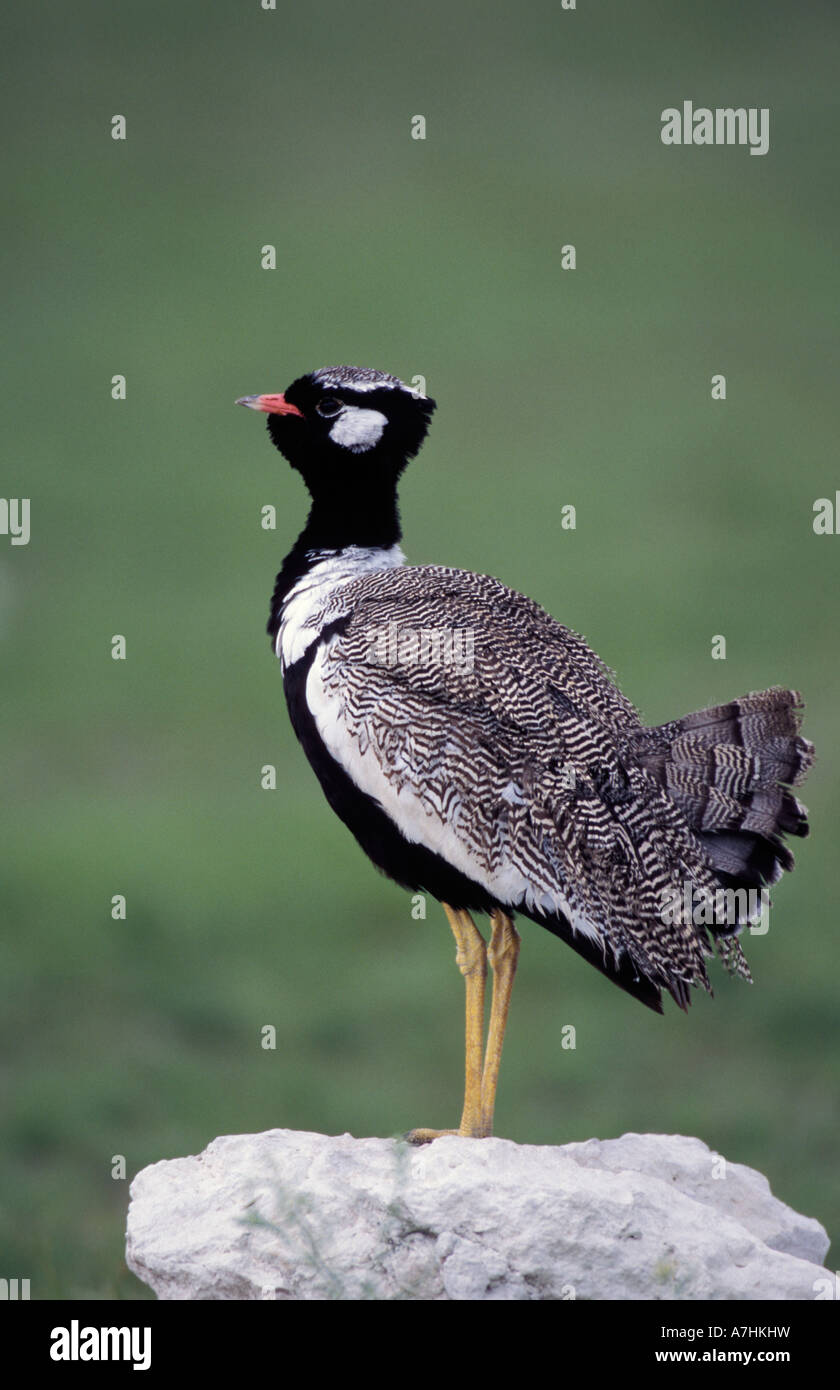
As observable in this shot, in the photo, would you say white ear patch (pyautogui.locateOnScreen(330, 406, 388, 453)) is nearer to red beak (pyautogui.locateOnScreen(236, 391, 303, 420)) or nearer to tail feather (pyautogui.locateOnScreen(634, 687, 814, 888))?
red beak (pyautogui.locateOnScreen(236, 391, 303, 420))

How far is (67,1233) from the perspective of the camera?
519 inches

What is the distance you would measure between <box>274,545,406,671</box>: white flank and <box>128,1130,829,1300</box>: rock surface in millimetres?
2124

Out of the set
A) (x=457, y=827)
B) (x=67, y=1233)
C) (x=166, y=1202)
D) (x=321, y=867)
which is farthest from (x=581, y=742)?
(x=321, y=867)

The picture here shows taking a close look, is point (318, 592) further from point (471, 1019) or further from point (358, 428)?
point (471, 1019)

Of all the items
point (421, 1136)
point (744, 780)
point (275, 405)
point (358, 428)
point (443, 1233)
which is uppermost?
point (275, 405)

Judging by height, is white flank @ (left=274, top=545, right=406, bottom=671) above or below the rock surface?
above

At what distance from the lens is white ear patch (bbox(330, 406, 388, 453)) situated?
8.52 m

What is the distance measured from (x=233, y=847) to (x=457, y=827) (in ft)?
38.3

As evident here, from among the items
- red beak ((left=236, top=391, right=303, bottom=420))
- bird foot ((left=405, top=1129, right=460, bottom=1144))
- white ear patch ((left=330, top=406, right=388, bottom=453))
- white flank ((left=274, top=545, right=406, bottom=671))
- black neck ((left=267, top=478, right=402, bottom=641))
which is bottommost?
bird foot ((left=405, top=1129, right=460, bottom=1144))

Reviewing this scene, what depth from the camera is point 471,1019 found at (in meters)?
8.38

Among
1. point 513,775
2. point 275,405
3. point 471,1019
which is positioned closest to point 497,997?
point 471,1019

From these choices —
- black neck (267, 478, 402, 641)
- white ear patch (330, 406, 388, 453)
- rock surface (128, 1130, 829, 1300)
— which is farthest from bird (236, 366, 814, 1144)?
rock surface (128, 1130, 829, 1300)

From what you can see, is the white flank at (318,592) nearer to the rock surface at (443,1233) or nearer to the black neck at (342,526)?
the black neck at (342,526)

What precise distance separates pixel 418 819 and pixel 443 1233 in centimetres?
160
